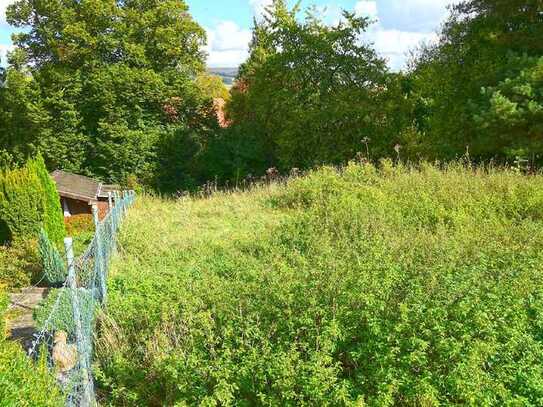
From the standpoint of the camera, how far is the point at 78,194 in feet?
51.5

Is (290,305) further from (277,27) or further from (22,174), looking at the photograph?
(277,27)

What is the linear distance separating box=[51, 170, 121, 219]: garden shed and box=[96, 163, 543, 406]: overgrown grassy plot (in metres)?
9.57

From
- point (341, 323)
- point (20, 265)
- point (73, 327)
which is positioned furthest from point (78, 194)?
point (341, 323)

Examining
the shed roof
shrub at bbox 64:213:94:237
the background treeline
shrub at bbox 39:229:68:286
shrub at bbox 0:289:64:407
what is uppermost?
the background treeline

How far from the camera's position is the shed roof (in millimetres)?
15641

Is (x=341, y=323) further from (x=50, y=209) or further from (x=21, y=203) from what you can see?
(x=21, y=203)

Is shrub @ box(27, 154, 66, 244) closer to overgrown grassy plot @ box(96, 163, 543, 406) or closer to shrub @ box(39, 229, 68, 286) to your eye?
shrub @ box(39, 229, 68, 286)

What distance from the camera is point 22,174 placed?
11484mm

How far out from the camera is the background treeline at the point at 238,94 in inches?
506

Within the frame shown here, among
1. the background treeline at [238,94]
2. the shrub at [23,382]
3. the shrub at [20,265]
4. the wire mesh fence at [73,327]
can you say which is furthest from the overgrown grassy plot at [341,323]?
the background treeline at [238,94]

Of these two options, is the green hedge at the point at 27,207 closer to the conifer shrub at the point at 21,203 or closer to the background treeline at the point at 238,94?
the conifer shrub at the point at 21,203

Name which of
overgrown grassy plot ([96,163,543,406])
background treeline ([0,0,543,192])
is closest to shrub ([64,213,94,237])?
background treeline ([0,0,543,192])

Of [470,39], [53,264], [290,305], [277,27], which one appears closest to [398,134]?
[470,39]

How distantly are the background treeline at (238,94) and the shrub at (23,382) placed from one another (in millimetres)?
10707
